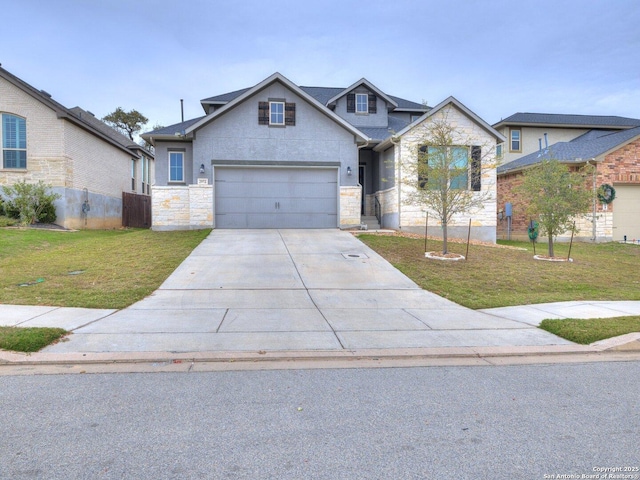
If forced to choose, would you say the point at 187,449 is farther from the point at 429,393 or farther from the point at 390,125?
the point at 390,125

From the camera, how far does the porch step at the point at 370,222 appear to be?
19.8 meters

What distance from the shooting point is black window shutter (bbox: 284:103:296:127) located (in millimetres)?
18516

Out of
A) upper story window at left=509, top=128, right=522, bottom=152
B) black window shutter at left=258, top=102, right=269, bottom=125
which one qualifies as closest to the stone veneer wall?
black window shutter at left=258, top=102, right=269, bottom=125

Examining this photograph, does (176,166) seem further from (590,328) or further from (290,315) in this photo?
(590,328)

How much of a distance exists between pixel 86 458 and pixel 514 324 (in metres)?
6.15

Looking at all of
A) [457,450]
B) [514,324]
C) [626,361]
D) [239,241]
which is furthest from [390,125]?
[457,450]

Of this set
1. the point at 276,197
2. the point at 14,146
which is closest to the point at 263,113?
the point at 276,197

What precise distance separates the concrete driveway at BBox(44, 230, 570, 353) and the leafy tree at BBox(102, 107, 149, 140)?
147 feet

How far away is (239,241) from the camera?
14844 millimetres

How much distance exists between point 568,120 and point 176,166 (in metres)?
24.3

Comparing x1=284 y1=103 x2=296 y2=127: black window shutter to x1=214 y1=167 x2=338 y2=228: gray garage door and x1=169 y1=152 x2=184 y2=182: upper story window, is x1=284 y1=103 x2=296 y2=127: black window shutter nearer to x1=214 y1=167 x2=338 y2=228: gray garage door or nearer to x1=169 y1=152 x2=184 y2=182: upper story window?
x1=214 y1=167 x2=338 y2=228: gray garage door

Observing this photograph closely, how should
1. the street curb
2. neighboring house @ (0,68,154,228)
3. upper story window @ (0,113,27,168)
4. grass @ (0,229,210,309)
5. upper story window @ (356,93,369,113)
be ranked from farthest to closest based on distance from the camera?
upper story window @ (356,93,369,113)
upper story window @ (0,113,27,168)
neighboring house @ (0,68,154,228)
grass @ (0,229,210,309)
the street curb

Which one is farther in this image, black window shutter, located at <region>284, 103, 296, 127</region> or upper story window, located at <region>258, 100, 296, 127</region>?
black window shutter, located at <region>284, 103, 296, 127</region>

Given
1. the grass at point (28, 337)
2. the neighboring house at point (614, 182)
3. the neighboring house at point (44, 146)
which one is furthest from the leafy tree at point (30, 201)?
the neighboring house at point (614, 182)
